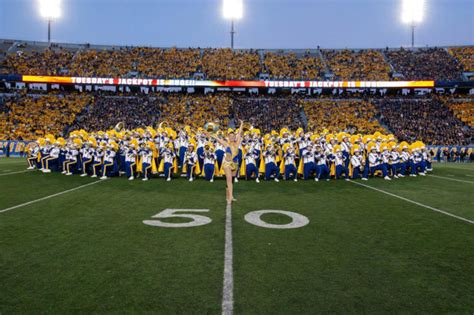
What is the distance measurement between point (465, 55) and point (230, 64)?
27.4m

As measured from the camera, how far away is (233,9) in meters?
42.6

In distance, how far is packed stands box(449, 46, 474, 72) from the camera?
37628mm

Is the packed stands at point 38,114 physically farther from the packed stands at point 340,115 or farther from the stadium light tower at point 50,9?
the packed stands at point 340,115

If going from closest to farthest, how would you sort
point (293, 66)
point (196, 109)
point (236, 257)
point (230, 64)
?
point (236, 257) < point (196, 109) < point (230, 64) < point (293, 66)

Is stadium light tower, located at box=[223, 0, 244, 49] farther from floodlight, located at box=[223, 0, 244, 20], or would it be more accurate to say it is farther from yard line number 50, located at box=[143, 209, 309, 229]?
yard line number 50, located at box=[143, 209, 309, 229]

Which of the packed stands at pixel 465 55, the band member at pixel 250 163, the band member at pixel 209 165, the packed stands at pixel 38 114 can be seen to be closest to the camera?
the band member at pixel 209 165

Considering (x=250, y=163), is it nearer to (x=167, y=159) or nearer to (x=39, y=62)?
(x=167, y=159)

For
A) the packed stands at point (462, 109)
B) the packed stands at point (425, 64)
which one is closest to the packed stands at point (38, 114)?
the packed stands at point (425, 64)

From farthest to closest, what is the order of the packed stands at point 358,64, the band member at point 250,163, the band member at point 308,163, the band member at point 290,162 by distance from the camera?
the packed stands at point 358,64 < the band member at point 308,163 < the band member at point 290,162 < the band member at point 250,163

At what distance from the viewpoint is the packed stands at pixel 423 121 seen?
30.0m

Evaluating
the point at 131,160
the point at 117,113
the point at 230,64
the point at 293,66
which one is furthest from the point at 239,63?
the point at 131,160

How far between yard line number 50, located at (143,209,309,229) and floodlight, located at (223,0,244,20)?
40.3 meters

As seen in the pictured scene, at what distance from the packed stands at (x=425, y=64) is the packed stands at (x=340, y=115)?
698cm

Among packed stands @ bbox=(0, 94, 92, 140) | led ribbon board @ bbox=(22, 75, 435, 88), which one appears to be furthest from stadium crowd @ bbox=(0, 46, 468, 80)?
packed stands @ bbox=(0, 94, 92, 140)
